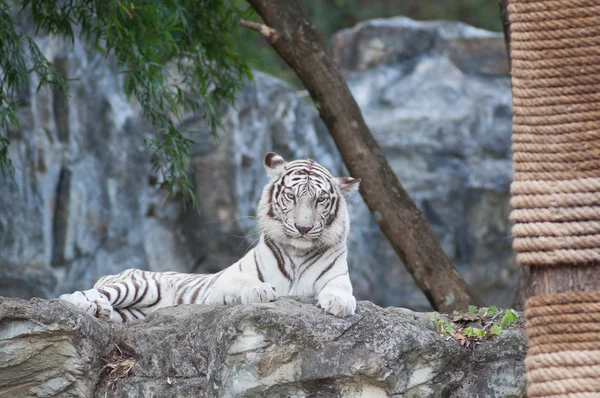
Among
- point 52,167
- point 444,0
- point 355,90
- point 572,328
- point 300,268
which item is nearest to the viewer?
point 572,328

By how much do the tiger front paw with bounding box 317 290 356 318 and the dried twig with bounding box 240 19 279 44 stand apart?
8.50 feet

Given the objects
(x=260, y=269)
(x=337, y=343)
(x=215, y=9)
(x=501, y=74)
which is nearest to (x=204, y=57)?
(x=215, y=9)

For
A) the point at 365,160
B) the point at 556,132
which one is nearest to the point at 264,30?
the point at 365,160

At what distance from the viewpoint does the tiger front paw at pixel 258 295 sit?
166 inches

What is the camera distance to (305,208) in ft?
15.3

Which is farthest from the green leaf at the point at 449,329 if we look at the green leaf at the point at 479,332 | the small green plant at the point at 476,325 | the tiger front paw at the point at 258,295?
the tiger front paw at the point at 258,295

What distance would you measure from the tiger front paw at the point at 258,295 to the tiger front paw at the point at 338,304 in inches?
12.2

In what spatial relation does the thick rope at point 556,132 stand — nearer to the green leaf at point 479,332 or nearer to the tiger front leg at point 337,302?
the tiger front leg at point 337,302

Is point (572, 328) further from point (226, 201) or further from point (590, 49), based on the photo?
point (226, 201)

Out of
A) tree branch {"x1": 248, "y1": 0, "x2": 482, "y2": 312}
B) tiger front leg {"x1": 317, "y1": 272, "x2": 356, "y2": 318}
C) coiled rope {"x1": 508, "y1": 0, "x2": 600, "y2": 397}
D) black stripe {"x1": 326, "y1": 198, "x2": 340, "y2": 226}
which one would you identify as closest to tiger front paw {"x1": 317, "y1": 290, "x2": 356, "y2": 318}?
tiger front leg {"x1": 317, "y1": 272, "x2": 356, "y2": 318}

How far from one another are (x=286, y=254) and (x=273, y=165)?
2.00 feet

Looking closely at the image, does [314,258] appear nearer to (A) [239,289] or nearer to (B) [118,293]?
(A) [239,289]

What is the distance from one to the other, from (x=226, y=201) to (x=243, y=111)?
1.19 m

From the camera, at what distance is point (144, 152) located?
10.4 metres
